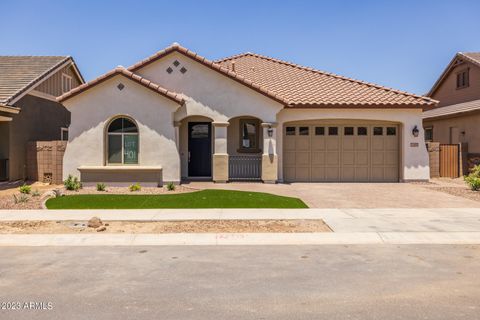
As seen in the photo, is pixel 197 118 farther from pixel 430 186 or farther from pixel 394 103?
pixel 430 186

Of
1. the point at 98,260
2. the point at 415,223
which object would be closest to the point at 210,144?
the point at 415,223

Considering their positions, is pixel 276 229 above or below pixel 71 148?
below

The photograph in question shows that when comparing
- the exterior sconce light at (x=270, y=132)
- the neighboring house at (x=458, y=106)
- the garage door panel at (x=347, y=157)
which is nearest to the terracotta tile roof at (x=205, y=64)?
the exterior sconce light at (x=270, y=132)

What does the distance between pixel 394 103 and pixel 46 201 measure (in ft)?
48.2

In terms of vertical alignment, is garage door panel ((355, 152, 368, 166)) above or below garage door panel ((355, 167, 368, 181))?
above

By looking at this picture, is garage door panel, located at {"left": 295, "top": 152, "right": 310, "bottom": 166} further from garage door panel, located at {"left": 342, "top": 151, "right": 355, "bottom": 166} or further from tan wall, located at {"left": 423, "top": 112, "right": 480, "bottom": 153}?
tan wall, located at {"left": 423, "top": 112, "right": 480, "bottom": 153}

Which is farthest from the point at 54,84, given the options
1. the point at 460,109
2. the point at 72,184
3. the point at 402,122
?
the point at 460,109

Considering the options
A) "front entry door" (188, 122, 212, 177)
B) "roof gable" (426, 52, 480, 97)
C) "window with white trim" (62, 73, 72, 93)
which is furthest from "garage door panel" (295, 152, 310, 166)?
"roof gable" (426, 52, 480, 97)

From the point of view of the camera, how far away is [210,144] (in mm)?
20688

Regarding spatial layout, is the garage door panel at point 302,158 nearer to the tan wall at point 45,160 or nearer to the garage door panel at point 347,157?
the garage door panel at point 347,157

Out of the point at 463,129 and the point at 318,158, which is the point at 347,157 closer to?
the point at 318,158

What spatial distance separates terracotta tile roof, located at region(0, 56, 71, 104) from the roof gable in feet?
80.3

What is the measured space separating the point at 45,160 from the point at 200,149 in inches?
269

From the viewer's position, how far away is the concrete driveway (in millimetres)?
13781
